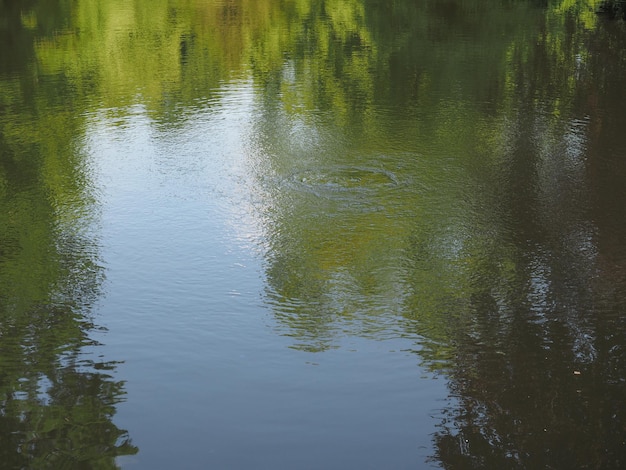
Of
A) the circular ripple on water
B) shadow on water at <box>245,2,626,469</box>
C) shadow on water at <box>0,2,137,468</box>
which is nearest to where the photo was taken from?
shadow on water at <box>0,2,137,468</box>

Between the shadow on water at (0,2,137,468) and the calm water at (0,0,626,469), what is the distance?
1 centimetres

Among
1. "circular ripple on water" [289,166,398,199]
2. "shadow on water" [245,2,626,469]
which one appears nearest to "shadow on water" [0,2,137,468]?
"shadow on water" [245,2,626,469]

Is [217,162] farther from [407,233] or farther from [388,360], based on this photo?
[388,360]

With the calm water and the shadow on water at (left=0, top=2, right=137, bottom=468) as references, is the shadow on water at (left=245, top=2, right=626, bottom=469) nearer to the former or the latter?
the calm water

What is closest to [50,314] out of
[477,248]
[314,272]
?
[314,272]

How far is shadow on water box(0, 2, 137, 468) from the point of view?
3.43m

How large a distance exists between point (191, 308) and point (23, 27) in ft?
37.9

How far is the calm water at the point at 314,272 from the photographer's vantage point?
349cm

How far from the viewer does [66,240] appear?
17.5 ft

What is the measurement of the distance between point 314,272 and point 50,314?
1421 mm

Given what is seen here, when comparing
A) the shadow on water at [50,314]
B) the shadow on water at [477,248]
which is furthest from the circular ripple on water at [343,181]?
the shadow on water at [50,314]

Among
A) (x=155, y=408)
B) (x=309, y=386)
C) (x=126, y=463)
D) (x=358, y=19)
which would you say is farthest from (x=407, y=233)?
(x=358, y=19)

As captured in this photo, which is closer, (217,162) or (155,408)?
(155,408)

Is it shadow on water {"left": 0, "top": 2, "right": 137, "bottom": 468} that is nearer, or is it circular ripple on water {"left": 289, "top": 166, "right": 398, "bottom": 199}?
shadow on water {"left": 0, "top": 2, "right": 137, "bottom": 468}
